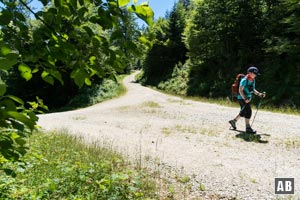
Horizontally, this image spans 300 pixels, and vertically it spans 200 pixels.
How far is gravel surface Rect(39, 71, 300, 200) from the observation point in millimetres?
5605

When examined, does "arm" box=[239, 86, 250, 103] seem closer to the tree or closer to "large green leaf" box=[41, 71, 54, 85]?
"large green leaf" box=[41, 71, 54, 85]

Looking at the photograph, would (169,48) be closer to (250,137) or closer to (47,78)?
(250,137)

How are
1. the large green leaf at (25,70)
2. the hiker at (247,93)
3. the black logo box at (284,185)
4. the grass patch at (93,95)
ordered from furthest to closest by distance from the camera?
the grass patch at (93,95), the hiker at (247,93), the black logo box at (284,185), the large green leaf at (25,70)

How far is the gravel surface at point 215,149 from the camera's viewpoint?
561 cm

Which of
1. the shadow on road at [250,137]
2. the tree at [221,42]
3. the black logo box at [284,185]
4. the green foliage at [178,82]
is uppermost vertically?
the tree at [221,42]

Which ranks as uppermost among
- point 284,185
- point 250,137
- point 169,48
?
point 169,48

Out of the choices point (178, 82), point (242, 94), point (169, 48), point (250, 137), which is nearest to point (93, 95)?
point (178, 82)

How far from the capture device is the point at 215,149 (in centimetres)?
835

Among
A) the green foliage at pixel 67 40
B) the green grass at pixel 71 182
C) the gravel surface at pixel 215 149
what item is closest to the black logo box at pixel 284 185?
the gravel surface at pixel 215 149

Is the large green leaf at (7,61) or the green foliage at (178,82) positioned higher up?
the green foliage at (178,82)

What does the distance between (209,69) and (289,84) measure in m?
14.4

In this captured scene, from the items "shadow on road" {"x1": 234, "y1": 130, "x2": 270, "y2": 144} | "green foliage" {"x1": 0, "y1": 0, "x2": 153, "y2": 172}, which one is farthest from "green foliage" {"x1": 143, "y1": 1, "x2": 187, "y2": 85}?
"green foliage" {"x1": 0, "y1": 0, "x2": 153, "y2": 172}

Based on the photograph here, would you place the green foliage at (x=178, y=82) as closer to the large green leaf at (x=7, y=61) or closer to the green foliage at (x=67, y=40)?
the green foliage at (x=67, y=40)

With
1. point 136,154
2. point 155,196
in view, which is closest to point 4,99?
point 155,196
